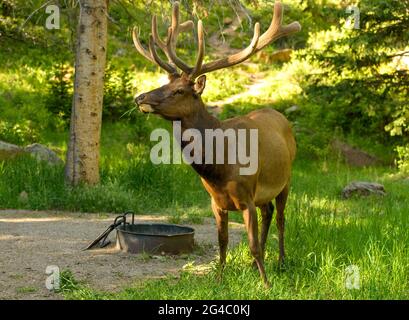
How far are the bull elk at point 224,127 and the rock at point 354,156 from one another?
9.92 meters

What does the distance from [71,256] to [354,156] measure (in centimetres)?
1043

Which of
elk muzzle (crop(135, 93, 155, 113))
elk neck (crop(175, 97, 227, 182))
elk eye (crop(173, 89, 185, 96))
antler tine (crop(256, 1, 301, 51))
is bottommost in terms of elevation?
elk neck (crop(175, 97, 227, 182))

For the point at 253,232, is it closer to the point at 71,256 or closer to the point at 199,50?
the point at 199,50

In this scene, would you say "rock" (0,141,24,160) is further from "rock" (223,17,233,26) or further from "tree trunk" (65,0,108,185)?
"rock" (223,17,233,26)

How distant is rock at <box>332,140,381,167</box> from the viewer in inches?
650

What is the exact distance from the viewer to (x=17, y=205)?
34.8 ft

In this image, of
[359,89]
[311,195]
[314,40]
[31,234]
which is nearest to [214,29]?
[314,40]

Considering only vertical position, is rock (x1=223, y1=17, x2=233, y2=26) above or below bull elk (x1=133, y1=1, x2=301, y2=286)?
above

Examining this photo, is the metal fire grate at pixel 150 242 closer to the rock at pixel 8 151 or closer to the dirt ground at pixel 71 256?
the dirt ground at pixel 71 256

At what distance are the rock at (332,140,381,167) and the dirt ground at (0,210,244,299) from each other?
23.7 ft

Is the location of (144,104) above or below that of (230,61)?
below

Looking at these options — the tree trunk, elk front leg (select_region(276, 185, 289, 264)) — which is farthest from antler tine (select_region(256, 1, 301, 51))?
the tree trunk

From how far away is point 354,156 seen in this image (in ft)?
54.5

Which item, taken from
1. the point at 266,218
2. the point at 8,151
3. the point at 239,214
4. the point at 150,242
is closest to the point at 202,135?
the point at 266,218
